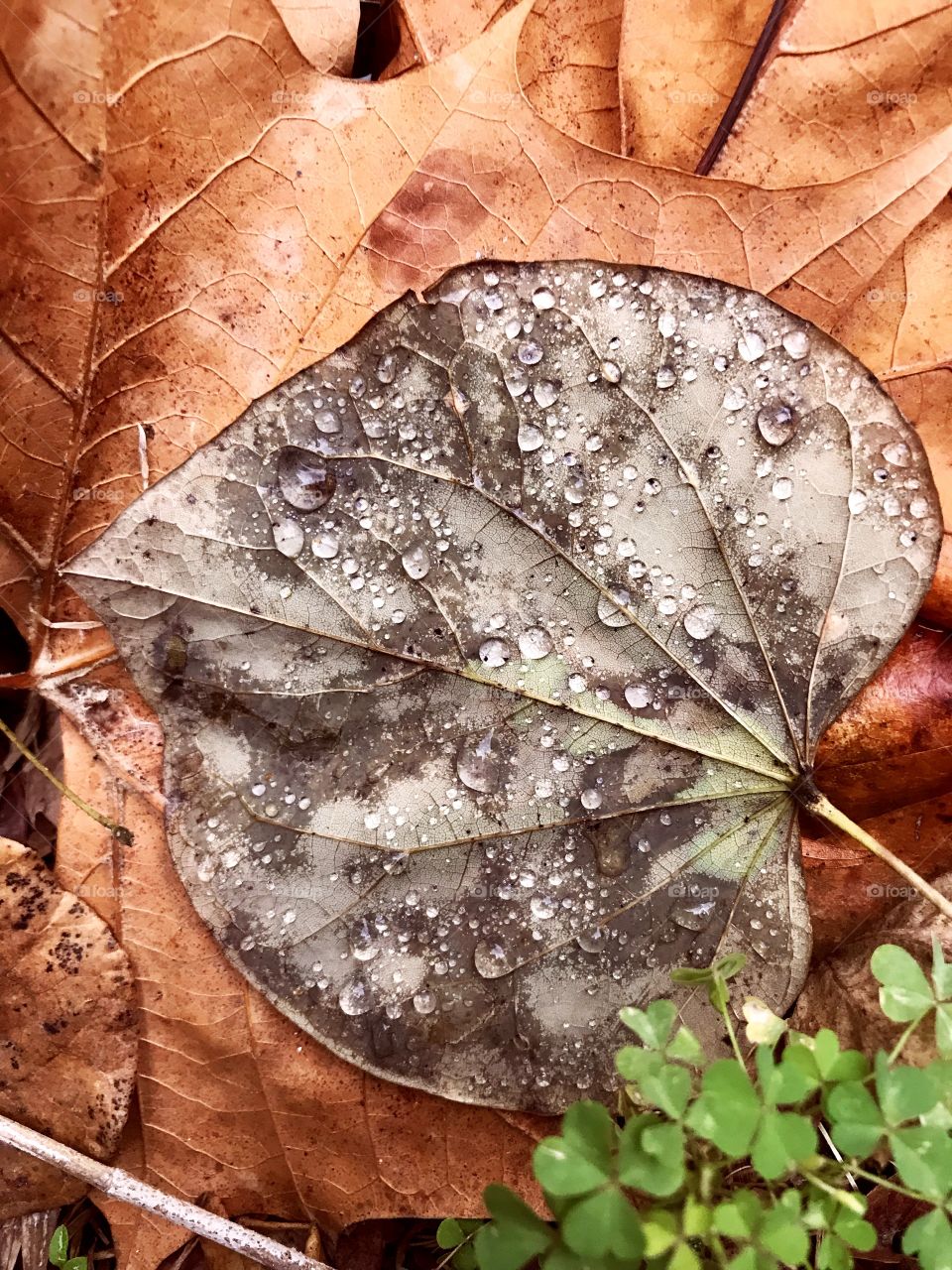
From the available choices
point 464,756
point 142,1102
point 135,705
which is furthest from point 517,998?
point 135,705

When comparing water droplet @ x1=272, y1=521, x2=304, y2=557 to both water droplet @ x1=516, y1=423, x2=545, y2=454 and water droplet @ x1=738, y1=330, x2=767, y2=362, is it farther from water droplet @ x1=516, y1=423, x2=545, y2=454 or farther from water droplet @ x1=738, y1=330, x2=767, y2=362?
water droplet @ x1=738, y1=330, x2=767, y2=362

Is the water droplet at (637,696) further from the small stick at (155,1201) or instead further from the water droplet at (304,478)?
the small stick at (155,1201)

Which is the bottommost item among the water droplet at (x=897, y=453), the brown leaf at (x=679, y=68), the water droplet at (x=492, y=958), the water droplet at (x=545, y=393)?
the water droplet at (x=492, y=958)

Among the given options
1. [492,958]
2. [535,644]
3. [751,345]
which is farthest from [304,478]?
[492,958]

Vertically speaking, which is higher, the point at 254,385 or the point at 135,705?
the point at 254,385

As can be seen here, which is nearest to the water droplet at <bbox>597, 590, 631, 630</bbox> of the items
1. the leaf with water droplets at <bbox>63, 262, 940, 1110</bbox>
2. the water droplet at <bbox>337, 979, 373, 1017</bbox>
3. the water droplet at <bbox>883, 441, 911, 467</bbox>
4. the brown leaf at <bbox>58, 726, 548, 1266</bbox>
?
the leaf with water droplets at <bbox>63, 262, 940, 1110</bbox>

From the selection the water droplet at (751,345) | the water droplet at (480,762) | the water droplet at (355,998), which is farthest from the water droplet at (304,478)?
the water droplet at (355,998)

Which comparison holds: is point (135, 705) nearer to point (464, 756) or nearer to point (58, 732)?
→ point (58, 732)
